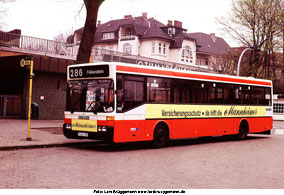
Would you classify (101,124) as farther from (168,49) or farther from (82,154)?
(168,49)

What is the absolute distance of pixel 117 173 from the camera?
30.4 ft

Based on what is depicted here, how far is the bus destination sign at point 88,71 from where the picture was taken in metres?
14.0

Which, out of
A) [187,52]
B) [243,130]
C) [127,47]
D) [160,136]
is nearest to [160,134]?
[160,136]

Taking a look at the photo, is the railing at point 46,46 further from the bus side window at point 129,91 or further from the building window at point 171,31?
the building window at point 171,31

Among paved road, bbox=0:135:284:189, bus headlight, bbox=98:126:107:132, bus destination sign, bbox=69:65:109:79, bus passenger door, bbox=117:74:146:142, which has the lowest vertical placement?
paved road, bbox=0:135:284:189

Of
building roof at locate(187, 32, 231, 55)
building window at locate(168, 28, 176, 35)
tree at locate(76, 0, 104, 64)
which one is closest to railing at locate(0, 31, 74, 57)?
tree at locate(76, 0, 104, 64)

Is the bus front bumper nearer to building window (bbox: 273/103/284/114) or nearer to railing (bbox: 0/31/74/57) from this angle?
railing (bbox: 0/31/74/57)

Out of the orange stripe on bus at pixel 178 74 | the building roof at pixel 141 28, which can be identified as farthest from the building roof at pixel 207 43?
the orange stripe on bus at pixel 178 74

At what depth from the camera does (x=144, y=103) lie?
48.5 ft

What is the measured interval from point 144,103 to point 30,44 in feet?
49.1

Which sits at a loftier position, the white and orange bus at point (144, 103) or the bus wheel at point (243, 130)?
the white and orange bus at point (144, 103)

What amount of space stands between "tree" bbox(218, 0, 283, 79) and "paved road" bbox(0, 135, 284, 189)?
91.2ft

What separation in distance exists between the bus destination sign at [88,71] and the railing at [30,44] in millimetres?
12925

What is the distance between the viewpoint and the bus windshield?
13805 millimetres
